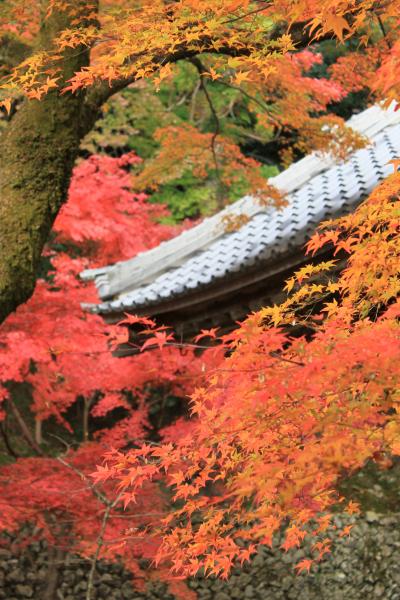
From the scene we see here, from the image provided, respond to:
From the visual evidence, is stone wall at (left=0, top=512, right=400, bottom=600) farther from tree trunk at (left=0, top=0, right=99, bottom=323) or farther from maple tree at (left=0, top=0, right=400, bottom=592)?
tree trunk at (left=0, top=0, right=99, bottom=323)

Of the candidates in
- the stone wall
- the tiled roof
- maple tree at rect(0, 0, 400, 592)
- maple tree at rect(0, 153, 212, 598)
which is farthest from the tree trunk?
the stone wall

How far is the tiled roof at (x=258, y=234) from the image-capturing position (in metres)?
5.77

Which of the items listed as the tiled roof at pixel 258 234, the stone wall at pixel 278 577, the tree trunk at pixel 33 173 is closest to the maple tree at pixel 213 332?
the tree trunk at pixel 33 173

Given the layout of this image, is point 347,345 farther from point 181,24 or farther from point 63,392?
point 63,392

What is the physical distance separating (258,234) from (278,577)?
16.0 ft

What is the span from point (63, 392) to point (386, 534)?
5.09 meters

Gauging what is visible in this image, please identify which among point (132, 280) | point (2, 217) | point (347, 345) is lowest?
point (132, 280)

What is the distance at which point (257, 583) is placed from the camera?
31.1ft

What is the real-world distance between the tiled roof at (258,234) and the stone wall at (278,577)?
121 inches

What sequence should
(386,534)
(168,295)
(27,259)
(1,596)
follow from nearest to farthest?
(27,259) → (168,295) → (386,534) → (1,596)

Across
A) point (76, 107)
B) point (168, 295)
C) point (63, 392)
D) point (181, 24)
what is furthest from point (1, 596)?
point (181, 24)

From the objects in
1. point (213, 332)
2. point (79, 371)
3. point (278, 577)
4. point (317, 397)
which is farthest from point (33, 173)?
point (278, 577)

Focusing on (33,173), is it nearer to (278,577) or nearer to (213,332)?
(213,332)

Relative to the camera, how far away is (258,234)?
6.38m
